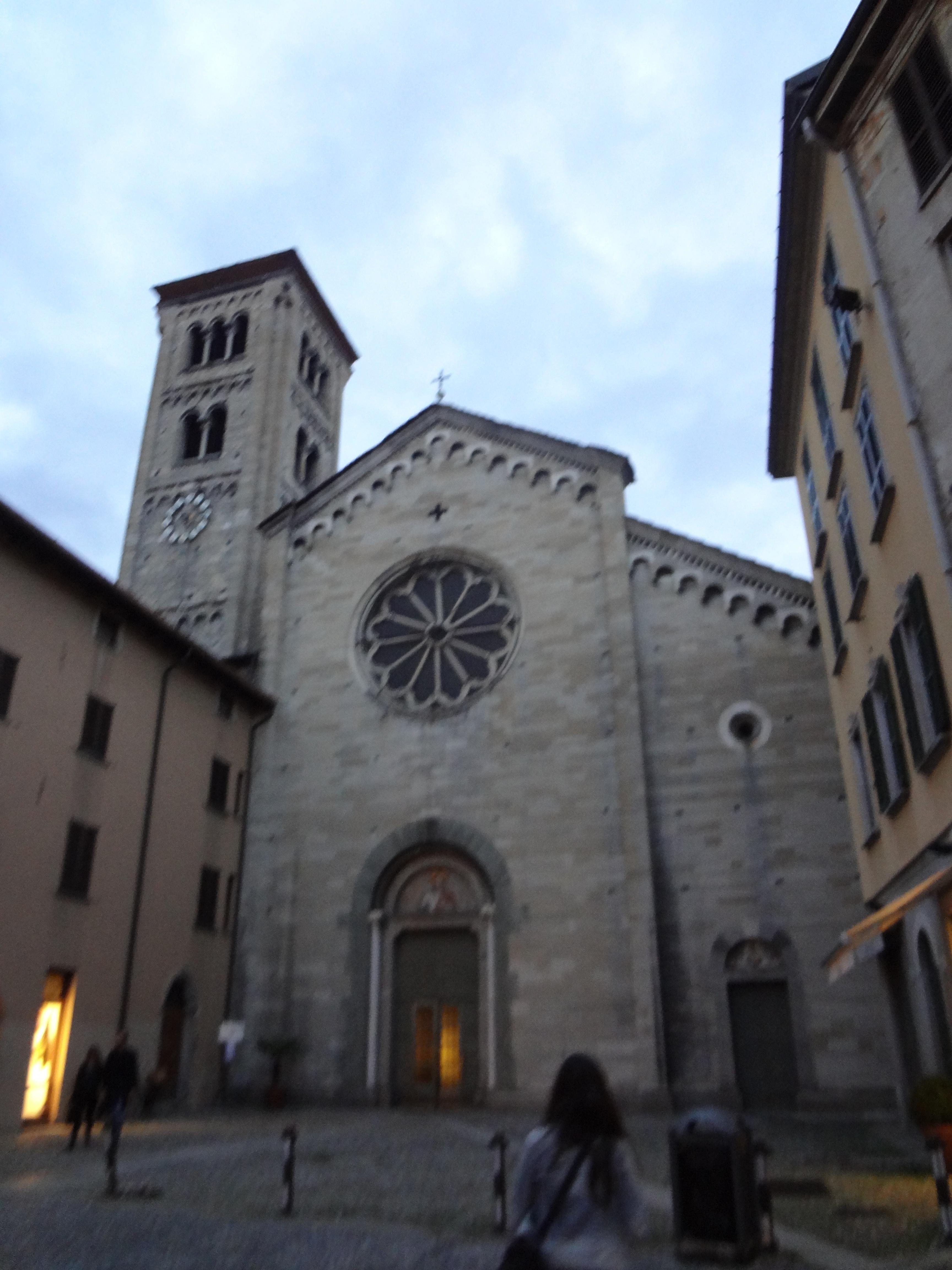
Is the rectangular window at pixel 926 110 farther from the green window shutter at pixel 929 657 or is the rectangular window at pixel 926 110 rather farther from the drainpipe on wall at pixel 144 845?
the drainpipe on wall at pixel 144 845

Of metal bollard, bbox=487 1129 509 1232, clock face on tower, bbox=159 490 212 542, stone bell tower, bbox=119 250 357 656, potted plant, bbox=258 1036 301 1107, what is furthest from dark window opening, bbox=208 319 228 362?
metal bollard, bbox=487 1129 509 1232

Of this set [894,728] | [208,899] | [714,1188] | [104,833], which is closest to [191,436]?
[208,899]

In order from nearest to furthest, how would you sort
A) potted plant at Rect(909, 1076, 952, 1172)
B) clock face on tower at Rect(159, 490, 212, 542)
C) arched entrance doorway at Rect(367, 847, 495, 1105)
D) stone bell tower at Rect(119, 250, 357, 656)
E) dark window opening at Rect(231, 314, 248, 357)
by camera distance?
potted plant at Rect(909, 1076, 952, 1172) < arched entrance doorway at Rect(367, 847, 495, 1105) < stone bell tower at Rect(119, 250, 357, 656) < clock face on tower at Rect(159, 490, 212, 542) < dark window opening at Rect(231, 314, 248, 357)

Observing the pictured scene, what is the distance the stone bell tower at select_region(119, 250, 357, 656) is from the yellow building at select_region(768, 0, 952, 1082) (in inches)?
752

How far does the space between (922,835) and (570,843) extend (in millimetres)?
10531

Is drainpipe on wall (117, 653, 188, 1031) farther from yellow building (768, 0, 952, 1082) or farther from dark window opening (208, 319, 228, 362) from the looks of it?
dark window opening (208, 319, 228, 362)

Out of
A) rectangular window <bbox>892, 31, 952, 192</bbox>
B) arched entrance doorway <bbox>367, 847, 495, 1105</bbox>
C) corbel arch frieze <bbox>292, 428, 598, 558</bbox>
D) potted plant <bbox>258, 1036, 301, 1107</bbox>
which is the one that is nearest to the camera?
rectangular window <bbox>892, 31, 952, 192</bbox>

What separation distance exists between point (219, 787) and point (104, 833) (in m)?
4.78

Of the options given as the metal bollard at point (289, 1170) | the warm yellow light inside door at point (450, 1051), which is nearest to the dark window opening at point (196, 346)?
the warm yellow light inside door at point (450, 1051)

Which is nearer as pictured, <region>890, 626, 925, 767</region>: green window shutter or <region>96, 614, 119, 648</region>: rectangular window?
<region>890, 626, 925, 767</region>: green window shutter

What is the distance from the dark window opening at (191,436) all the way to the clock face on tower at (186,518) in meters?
2.37

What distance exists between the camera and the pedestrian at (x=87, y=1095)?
15.1 m

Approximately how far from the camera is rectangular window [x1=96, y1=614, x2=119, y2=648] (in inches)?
829

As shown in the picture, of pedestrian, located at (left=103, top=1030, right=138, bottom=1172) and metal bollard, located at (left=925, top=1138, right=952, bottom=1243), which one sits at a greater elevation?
pedestrian, located at (left=103, top=1030, right=138, bottom=1172)
